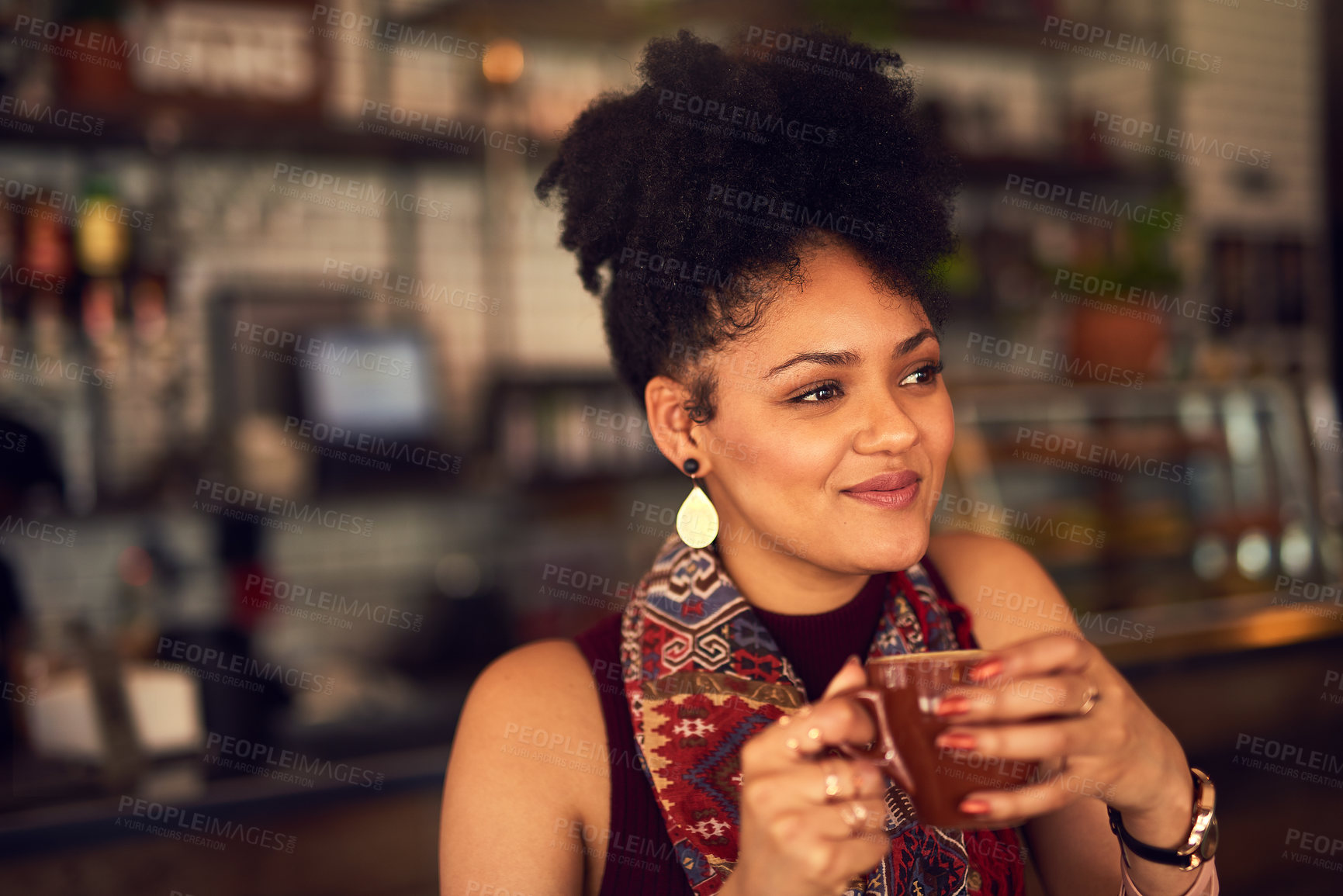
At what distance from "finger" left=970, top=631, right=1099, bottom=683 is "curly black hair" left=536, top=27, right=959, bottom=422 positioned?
0.47 m

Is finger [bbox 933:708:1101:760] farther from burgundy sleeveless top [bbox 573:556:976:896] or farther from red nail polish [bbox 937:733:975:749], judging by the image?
burgundy sleeveless top [bbox 573:556:976:896]

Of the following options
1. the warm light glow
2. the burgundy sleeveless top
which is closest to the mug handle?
the burgundy sleeveless top

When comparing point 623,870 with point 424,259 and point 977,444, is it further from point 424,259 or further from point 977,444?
point 424,259

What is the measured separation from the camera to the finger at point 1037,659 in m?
0.89

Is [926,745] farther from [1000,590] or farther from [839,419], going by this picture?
[1000,590]

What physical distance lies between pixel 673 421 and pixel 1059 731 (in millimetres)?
615

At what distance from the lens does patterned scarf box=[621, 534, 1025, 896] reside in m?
1.25

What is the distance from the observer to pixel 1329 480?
3.15m

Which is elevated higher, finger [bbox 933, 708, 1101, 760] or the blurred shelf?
finger [bbox 933, 708, 1101, 760]

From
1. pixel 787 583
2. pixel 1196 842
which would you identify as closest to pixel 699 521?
pixel 787 583

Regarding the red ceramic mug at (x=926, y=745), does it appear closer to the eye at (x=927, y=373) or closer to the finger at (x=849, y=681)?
the finger at (x=849, y=681)

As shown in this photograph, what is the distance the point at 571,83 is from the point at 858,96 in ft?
9.06

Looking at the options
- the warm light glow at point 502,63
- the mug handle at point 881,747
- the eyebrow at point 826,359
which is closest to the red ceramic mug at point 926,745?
the mug handle at point 881,747

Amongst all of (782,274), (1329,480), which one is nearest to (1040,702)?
(782,274)
